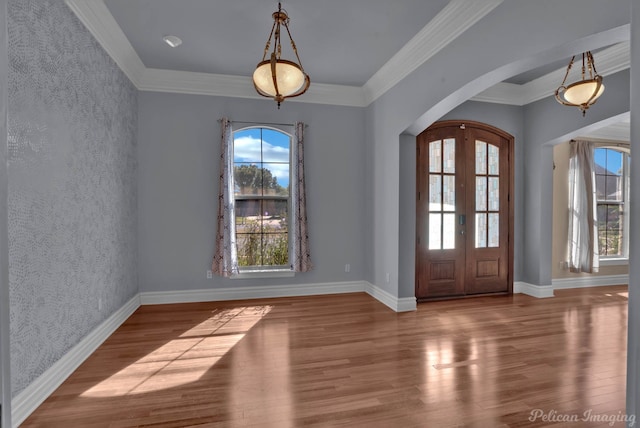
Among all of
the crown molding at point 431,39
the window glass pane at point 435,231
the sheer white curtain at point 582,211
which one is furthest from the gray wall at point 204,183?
the sheer white curtain at point 582,211

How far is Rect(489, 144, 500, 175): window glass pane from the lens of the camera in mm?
5098

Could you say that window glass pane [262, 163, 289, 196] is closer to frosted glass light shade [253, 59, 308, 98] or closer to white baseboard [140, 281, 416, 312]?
white baseboard [140, 281, 416, 312]

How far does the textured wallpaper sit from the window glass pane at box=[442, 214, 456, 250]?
4173mm

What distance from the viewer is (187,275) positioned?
4.59 m

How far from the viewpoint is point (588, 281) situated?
5.62 m

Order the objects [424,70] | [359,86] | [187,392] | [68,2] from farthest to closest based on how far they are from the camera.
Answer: [359,86] < [424,70] < [68,2] < [187,392]

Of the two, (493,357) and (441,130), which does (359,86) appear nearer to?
(441,130)

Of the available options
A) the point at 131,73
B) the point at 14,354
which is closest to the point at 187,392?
the point at 14,354

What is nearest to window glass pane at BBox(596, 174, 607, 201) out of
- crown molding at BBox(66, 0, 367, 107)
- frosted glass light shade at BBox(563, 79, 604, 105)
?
frosted glass light shade at BBox(563, 79, 604, 105)

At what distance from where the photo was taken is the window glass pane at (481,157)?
5031 mm

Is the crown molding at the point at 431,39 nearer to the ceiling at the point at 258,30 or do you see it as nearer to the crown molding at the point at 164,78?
the ceiling at the point at 258,30

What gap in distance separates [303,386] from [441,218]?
3.24 metres

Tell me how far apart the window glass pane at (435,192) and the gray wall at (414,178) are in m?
0.60

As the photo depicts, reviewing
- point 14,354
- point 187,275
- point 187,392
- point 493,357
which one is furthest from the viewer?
point 187,275
